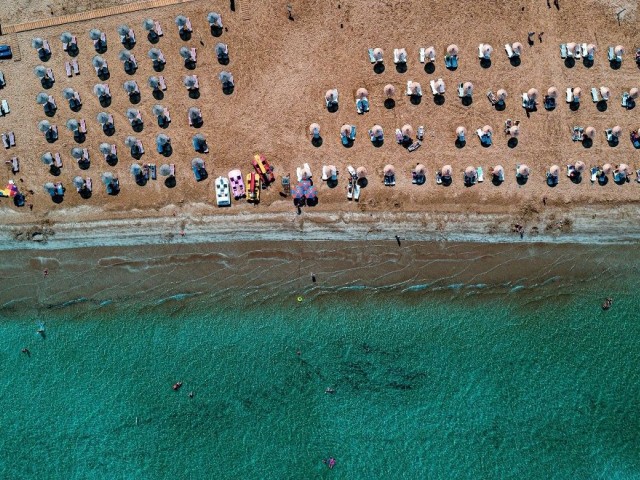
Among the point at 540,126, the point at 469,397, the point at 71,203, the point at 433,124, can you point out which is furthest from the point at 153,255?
the point at 540,126

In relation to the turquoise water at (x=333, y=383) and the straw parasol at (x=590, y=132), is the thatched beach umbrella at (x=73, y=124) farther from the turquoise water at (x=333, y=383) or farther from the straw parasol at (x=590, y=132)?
the straw parasol at (x=590, y=132)

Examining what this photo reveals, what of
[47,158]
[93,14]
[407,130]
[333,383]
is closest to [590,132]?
[407,130]

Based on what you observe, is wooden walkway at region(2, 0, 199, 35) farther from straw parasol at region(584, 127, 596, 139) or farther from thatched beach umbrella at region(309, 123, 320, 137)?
straw parasol at region(584, 127, 596, 139)

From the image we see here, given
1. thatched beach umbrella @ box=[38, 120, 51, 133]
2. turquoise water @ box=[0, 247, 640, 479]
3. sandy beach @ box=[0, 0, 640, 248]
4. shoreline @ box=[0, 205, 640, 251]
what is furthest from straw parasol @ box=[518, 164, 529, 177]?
thatched beach umbrella @ box=[38, 120, 51, 133]

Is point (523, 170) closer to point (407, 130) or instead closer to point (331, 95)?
point (407, 130)

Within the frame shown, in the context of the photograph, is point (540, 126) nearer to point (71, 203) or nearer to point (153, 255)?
point (153, 255)

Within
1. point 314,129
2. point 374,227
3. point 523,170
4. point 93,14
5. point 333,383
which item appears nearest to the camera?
point 523,170

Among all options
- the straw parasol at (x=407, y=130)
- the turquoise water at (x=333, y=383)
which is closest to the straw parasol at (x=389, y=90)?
the straw parasol at (x=407, y=130)
